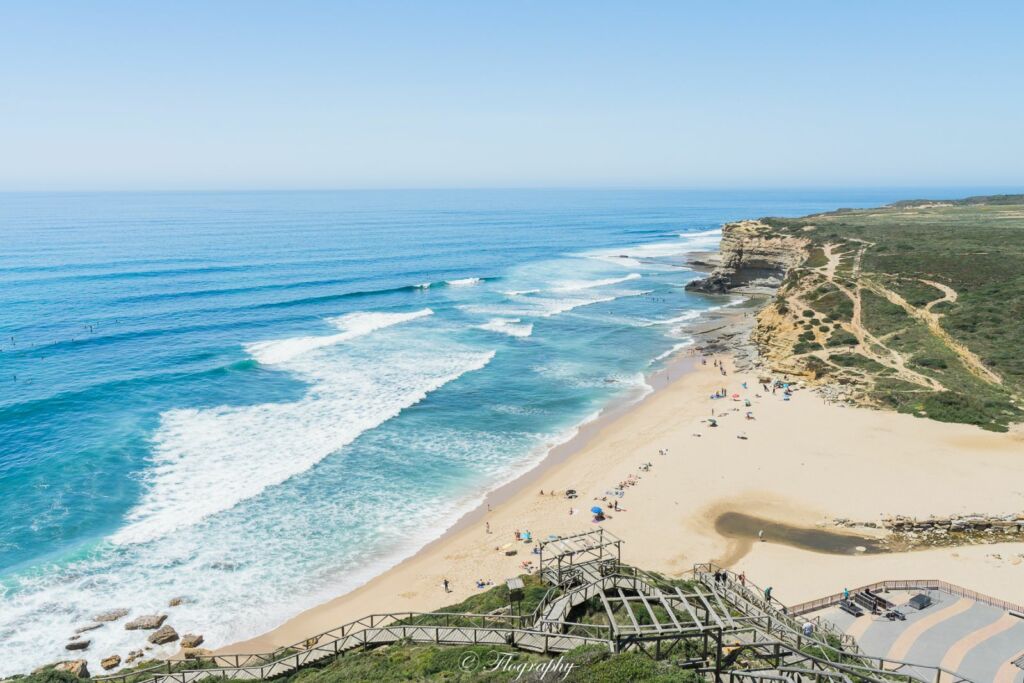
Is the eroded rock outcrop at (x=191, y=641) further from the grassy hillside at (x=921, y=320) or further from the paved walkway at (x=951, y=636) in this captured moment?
the grassy hillside at (x=921, y=320)

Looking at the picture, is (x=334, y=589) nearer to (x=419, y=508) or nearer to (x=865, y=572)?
(x=419, y=508)

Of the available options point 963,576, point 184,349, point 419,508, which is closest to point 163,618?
point 419,508

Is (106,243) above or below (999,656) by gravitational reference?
above

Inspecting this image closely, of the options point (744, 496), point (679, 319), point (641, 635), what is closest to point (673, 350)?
point (679, 319)

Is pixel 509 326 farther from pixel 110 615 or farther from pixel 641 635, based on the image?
pixel 641 635

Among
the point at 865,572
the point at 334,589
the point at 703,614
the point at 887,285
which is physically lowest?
the point at 334,589

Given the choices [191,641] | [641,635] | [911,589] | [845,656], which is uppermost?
[641,635]

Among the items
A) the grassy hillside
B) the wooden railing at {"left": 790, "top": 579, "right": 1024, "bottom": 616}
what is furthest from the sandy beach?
the grassy hillside
